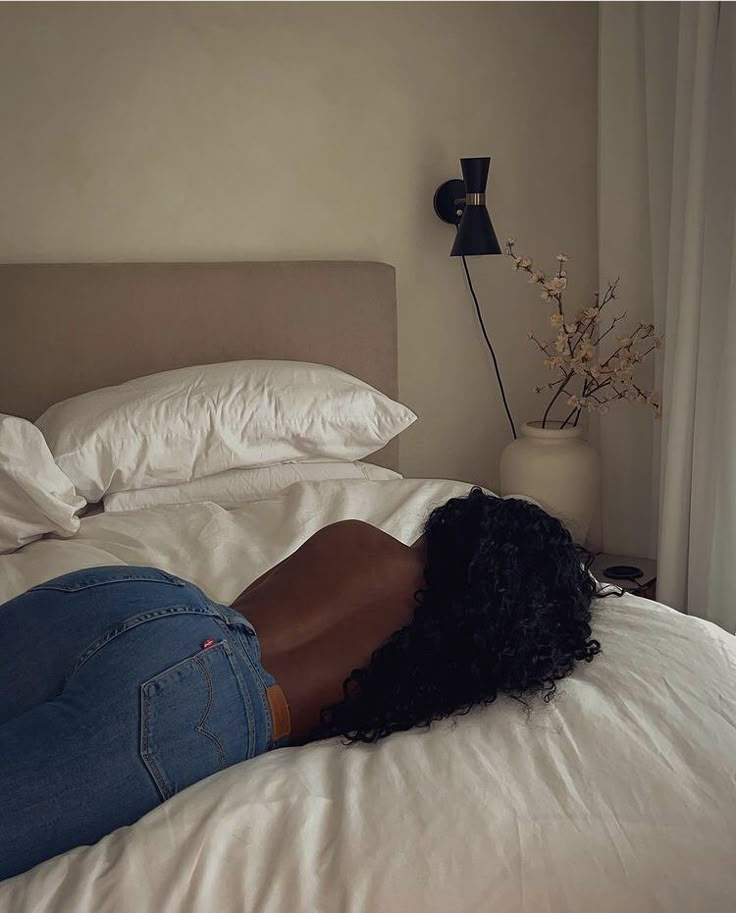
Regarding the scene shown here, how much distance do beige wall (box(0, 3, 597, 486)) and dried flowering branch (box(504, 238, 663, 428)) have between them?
19 cm

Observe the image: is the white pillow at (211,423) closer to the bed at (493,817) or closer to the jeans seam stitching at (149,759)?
the bed at (493,817)

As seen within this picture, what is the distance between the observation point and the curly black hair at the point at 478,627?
131 centimetres

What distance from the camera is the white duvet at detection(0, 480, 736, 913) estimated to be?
3.34 feet

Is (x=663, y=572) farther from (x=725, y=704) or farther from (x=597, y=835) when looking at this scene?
(x=597, y=835)

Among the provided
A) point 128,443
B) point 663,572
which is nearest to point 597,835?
point 128,443

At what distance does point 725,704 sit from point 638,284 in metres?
2.08

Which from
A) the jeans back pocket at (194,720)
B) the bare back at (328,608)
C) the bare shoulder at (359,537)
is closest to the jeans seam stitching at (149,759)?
the jeans back pocket at (194,720)

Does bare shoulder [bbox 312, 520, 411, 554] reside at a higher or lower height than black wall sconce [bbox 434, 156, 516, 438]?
lower

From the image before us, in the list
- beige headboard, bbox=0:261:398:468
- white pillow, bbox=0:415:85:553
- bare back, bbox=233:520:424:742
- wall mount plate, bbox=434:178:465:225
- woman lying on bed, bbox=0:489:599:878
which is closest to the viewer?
woman lying on bed, bbox=0:489:599:878

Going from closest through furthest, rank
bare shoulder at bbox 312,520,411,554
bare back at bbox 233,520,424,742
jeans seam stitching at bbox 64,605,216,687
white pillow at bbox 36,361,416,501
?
jeans seam stitching at bbox 64,605,216,687, bare back at bbox 233,520,424,742, bare shoulder at bbox 312,520,411,554, white pillow at bbox 36,361,416,501

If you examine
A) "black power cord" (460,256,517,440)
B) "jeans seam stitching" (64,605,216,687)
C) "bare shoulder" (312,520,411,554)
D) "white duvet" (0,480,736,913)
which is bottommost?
"white duvet" (0,480,736,913)

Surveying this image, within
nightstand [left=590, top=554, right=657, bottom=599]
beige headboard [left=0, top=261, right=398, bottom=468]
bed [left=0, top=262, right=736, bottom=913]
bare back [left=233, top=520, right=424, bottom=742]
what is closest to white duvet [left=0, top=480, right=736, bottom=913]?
bed [left=0, top=262, right=736, bottom=913]

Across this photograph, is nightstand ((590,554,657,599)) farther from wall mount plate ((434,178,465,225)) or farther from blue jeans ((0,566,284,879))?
blue jeans ((0,566,284,879))

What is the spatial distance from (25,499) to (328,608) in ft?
3.19
